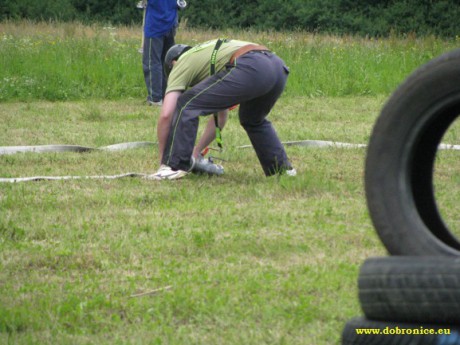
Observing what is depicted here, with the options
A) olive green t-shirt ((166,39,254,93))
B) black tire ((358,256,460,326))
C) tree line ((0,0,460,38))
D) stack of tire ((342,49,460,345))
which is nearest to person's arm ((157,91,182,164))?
olive green t-shirt ((166,39,254,93))

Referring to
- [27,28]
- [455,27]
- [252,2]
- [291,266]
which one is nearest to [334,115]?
[291,266]

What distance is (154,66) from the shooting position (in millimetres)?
12703

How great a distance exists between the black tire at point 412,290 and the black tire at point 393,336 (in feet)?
0.12

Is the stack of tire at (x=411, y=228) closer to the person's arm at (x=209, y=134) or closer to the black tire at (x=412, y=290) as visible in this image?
the black tire at (x=412, y=290)

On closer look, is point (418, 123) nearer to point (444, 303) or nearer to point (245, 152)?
point (444, 303)

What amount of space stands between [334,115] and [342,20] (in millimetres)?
28450

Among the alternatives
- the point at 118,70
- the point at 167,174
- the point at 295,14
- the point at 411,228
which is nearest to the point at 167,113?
the point at 167,174

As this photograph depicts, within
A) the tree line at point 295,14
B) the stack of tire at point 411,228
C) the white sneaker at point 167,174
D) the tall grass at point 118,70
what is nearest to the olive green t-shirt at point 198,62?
the white sneaker at point 167,174

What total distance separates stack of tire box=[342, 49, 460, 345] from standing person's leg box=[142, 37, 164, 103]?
9.20 meters

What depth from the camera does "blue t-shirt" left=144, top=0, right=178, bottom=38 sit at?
12578 millimetres

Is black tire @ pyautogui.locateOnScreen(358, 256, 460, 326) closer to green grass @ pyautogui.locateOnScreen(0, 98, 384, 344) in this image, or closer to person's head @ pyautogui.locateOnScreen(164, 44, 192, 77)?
green grass @ pyautogui.locateOnScreen(0, 98, 384, 344)

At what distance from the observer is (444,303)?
9.68 feet

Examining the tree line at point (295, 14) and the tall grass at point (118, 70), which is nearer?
the tall grass at point (118, 70)

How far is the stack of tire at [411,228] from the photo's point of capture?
2.96 metres
